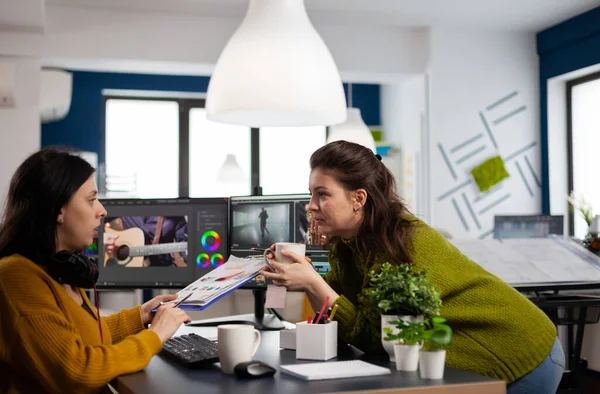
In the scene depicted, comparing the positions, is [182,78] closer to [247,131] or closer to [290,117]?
[247,131]

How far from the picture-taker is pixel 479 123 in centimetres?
687

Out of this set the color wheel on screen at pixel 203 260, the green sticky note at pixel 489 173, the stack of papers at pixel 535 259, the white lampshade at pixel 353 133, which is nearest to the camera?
the color wheel on screen at pixel 203 260

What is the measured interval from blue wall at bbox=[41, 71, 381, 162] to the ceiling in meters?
A: 2.06

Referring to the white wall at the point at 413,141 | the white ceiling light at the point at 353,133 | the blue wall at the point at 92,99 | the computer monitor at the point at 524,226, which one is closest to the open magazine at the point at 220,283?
the computer monitor at the point at 524,226

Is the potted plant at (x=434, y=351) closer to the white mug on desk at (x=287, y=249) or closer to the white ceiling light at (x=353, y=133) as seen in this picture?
the white mug on desk at (x=287, y=249)

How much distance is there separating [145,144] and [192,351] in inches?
266

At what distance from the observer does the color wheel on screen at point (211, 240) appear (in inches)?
105

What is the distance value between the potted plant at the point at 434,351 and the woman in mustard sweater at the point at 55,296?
58 cm

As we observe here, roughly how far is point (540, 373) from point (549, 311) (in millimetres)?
1593

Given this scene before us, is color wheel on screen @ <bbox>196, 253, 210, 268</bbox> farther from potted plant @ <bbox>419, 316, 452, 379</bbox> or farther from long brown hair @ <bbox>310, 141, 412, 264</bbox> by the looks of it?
potted plant @ <bbox>419, 316, 452, 379</bbox>

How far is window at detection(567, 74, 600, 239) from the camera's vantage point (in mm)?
6680

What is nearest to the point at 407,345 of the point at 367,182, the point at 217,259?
the point at 367,182

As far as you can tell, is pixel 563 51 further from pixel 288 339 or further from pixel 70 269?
pixel 70 269

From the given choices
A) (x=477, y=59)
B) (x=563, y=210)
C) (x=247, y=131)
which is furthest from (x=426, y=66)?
(x=247, y=131)
